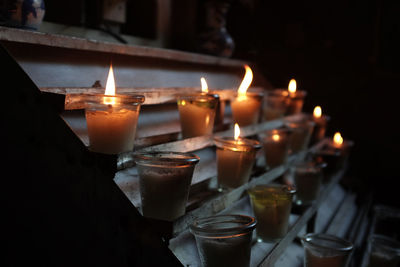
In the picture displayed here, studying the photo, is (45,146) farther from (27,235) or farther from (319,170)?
(319,170)

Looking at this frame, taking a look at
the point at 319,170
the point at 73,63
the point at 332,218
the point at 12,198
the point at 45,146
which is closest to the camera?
the point at 45,146

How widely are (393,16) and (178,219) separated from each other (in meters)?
3.17

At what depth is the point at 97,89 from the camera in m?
1.55

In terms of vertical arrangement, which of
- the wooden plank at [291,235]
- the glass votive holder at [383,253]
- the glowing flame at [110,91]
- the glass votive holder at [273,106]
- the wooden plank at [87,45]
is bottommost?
the glass votive holder at [383,253]

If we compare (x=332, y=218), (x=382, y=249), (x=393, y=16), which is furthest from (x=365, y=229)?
(x=393, y=16)

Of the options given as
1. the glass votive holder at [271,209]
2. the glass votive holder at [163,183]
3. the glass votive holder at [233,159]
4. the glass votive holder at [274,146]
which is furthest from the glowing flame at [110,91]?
the glass votive holder at [274,146]

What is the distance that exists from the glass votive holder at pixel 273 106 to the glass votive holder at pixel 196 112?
38.2 inches

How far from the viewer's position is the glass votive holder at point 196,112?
1.55 metres

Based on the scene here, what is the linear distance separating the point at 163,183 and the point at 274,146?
3.62ft

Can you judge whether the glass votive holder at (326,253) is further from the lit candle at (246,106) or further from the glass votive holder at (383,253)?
the lit candle at (246,106)

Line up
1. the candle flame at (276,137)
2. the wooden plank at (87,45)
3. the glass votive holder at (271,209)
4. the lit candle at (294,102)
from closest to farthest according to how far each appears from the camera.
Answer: the wooden plank at (87,45) < the glass votive holder at (271,209) < the candle flame at (276,137) < the lit candle at (294,102)

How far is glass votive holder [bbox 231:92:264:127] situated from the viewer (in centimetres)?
203

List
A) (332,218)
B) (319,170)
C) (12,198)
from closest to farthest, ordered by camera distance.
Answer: (12,198)
(319,170)
(332,218)

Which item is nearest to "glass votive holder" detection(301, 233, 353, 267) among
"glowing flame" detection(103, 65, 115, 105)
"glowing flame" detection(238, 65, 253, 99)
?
"glowing flame" detection(238, 65, 253, 99)
